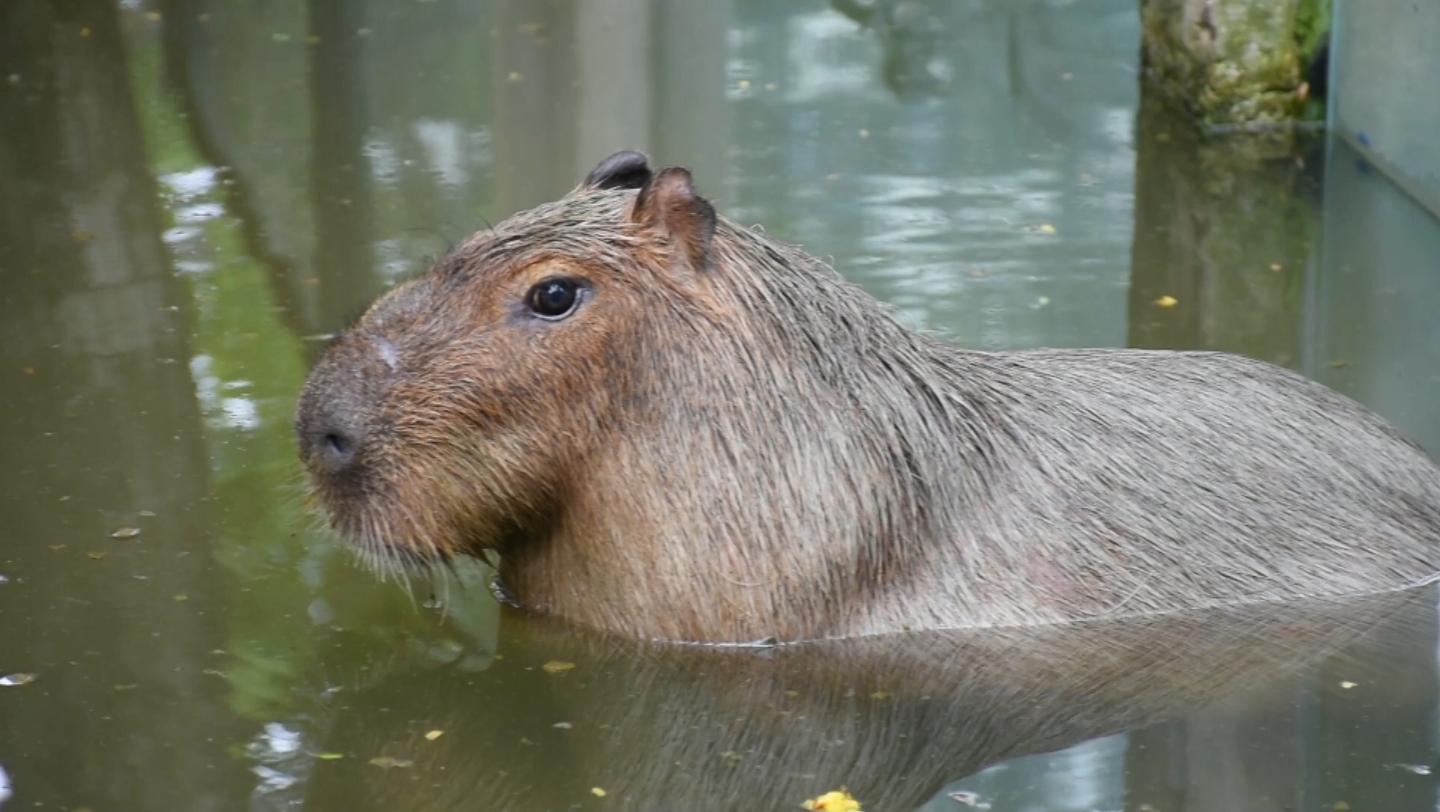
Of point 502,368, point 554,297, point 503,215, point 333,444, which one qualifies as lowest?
point 503,215

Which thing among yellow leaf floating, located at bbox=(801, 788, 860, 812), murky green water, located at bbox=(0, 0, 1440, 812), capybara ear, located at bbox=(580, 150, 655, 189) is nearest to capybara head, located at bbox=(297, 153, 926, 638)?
capybara ear, located at bbox=(580, 150, 655, 189)

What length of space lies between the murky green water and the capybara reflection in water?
171mm

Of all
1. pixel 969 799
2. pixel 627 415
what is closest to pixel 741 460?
pixel 627 415

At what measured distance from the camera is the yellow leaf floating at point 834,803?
4.41 m

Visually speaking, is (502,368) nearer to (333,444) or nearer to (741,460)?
(333,444)

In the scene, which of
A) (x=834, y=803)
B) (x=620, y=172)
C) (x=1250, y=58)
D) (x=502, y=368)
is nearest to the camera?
(x=834, y=803)

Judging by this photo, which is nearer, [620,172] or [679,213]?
[679,213]

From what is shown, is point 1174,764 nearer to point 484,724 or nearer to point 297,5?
point 484,724

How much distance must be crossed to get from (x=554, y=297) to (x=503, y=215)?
415cm

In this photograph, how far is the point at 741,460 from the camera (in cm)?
494

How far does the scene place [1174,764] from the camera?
465 centimetres

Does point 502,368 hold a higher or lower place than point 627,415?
higher

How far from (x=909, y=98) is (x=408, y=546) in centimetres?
661

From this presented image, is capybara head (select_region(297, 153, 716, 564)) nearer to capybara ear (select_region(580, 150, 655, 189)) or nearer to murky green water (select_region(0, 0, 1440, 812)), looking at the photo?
capybara ear (select_region(580, 150, 655, 189))
